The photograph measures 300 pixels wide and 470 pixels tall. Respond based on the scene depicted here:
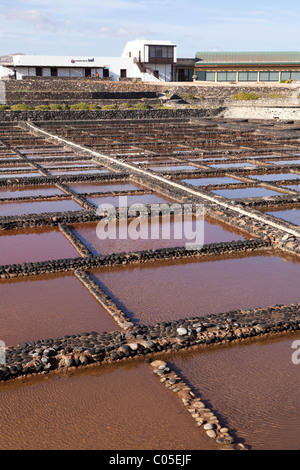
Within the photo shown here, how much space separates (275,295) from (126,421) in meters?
3.14

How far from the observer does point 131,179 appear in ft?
47.8

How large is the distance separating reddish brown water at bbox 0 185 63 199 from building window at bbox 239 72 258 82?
129ft

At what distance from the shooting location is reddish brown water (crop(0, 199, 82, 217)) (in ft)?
35.8

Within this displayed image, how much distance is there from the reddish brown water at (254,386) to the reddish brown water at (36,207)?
6285 millimetres

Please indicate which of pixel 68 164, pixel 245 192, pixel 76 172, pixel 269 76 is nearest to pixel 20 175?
pixel 76 172

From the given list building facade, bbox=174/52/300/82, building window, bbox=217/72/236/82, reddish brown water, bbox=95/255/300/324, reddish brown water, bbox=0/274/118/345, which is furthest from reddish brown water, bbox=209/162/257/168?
building window, bbox=217/72/236/82

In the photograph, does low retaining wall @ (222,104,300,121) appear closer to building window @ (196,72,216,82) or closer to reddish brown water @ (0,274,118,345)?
building window @ (196,72,216,82)

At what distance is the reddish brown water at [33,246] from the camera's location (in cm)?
810

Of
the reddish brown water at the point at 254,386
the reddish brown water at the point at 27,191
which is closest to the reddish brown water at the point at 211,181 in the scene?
the reddish brown water at the point at 27,191

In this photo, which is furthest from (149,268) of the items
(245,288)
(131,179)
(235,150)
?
(235,150)

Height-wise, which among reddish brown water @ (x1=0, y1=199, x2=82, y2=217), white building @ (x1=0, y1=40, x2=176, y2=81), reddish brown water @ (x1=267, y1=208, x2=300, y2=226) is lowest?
reddish brown water @ (x1=267, y1=208, x2=300, y2=226)

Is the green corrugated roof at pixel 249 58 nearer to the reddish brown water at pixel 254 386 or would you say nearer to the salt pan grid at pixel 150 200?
the salt pan grid at pixel 150 200

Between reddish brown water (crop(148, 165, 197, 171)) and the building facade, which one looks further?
the building facade
